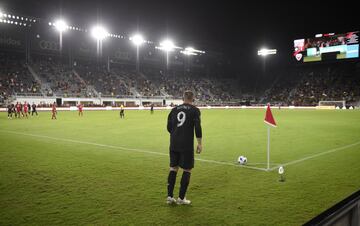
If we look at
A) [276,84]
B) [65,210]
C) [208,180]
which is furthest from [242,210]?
[276,84]

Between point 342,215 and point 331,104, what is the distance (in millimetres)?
75171

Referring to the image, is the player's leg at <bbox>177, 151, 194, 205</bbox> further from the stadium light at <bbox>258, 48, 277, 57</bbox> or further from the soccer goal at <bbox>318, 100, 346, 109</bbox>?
the stadium light at <bbox>258, 48, 277, 57</bbox>

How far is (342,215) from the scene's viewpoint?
3.21 m

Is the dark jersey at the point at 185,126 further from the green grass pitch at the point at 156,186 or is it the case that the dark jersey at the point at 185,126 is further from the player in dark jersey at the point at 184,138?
the green grass pitch at the point at 156,186

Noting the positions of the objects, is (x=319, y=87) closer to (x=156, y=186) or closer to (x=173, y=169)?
(x=156, y=186)

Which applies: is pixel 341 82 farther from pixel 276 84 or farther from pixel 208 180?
pixel 208 180

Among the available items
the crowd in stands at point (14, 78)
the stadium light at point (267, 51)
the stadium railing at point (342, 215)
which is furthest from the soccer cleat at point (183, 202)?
the stadium light at point (267, 51)

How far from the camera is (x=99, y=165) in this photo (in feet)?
33.7

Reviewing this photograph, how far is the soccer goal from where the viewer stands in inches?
2685

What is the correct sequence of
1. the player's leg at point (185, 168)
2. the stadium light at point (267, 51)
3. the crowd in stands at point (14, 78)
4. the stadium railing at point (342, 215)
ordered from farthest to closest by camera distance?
the stadium light at point (267, 51)
the crowd in stands at point (14, 78)
the player's leg at point (185, 168)
the stadium railing at point (342, 215)

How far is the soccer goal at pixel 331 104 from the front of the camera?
68188 mm

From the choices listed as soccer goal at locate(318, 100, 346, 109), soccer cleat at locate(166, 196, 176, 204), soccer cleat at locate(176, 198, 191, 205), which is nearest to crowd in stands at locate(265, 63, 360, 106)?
soccer goal at locate(318, 100, 346, 109)

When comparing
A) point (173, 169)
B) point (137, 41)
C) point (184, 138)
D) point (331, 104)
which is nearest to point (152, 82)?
point (137, 41)

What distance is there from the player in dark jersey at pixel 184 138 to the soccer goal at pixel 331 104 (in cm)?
6967
